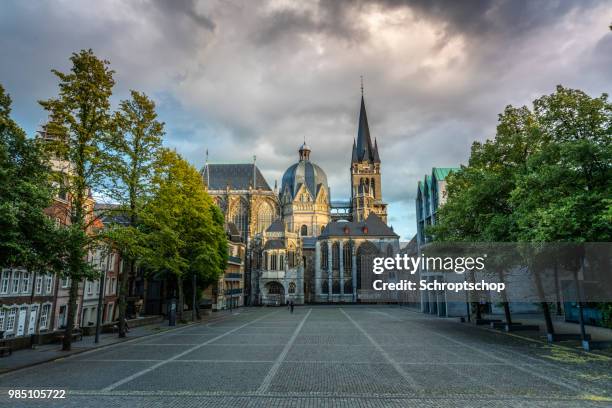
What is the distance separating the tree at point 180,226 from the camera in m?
24.9

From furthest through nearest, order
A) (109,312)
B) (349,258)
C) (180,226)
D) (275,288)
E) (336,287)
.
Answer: (349,258), (336,287), (275,288), (109,312), (180,226)

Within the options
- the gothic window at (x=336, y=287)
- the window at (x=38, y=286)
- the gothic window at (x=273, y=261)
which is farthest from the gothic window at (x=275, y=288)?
the window at (x=38, y=286)

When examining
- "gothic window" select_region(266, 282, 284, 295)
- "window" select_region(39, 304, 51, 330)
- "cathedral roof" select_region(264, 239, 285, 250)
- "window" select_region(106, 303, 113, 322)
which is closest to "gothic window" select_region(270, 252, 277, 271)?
"cathedral roof" select_region(264, 239, 285, 250)

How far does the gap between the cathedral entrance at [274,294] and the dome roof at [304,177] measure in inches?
1152

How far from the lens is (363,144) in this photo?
4471 inches

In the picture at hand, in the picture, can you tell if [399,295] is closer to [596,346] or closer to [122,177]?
[596,346]

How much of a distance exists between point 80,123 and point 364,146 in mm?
97836

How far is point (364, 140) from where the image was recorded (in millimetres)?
114062

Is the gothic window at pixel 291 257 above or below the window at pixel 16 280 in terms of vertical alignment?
above

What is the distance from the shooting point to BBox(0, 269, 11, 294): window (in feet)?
71.5

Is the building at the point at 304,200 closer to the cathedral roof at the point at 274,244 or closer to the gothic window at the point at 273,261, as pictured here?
the cathedral roof at the point at 274,244

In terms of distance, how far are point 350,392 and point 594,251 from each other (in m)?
13.2

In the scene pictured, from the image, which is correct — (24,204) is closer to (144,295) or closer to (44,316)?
(44,316)

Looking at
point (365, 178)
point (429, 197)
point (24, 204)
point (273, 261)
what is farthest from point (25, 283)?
point (365, 178)
